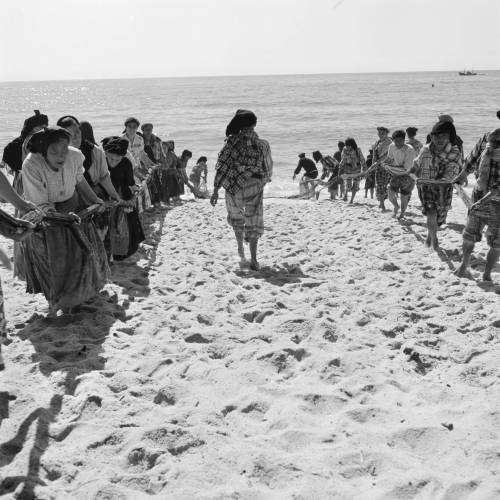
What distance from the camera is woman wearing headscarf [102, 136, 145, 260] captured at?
20.0 ft

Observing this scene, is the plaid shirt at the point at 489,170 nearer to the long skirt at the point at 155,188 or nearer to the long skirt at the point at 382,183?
the long skirt at the point at 382,183

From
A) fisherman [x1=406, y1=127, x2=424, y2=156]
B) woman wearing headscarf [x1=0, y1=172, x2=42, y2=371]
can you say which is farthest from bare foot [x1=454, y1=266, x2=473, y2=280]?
fisherman [x1=406, y1=127, x2=424, y2=156]

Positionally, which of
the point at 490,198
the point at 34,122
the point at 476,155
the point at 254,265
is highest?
the point at 34,122

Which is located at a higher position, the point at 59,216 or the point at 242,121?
the point at 242,121

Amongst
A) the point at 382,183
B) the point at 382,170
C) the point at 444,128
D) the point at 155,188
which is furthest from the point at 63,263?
the point at 382,183

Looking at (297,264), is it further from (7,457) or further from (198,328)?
(7,457)

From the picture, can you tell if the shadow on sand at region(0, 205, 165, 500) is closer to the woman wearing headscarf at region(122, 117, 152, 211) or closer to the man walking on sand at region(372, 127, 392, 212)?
the woman wearing headscarf at region(122, 117, 152, 211)

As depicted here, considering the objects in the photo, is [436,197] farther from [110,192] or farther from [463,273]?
[110,192]

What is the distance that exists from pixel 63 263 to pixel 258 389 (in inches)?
77.6

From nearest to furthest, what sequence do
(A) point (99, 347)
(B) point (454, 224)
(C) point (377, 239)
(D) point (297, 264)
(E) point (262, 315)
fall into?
(A) point (99, 347)
(E) point (262, 315)
(D) point (297, 264)
(C) point (377, 239)
(B) point (454, 224)

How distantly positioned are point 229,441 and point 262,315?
185 centimetres

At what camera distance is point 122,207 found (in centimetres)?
606

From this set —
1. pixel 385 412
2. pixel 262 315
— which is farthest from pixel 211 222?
pixel 385 412

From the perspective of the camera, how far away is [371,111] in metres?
48.5
